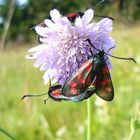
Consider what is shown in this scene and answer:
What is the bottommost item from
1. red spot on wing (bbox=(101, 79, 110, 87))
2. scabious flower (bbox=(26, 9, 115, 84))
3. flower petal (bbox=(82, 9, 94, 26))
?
red spot on wing (bbox=(101, 79, 110, 87))

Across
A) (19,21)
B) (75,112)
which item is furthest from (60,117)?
(19,21)

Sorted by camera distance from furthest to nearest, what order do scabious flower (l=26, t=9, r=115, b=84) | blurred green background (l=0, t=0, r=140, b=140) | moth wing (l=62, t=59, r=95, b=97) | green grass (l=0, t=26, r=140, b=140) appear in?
green grass (l=0, t=26, r=140, b=140) < blurred green background (l=0, t=0, r=140, b=140) < scabious flower (l=26, t=9, r=115, b=84) < moth wing (l=62, t=59, r=95, b=97)

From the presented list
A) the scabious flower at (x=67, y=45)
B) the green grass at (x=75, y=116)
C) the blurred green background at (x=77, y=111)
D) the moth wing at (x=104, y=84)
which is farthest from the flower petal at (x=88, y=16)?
the green grass at (x=75, y=116)

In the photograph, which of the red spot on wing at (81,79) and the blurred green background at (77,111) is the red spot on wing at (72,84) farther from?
the blurred green background at (77,111)

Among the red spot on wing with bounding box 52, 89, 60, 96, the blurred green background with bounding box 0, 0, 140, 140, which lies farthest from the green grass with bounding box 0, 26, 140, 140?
the red spot on wing with bounding box 52, 89, 60, 96

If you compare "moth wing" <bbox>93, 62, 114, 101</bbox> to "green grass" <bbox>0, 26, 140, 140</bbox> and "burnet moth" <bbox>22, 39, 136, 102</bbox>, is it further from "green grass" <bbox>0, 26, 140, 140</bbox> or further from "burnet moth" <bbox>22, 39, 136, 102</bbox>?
"green grass" <bbox>0, 26, 140, 140</bbox>

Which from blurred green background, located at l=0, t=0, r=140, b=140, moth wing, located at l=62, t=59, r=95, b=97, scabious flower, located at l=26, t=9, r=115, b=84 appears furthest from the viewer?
blurred green background, located at l=0, t=0, r=140, b=140

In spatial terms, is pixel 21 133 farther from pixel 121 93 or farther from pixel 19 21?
pixel 19 21

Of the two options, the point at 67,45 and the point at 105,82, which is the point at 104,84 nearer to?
the point at 105,82

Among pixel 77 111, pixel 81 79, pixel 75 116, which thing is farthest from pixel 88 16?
pixel 77 111
